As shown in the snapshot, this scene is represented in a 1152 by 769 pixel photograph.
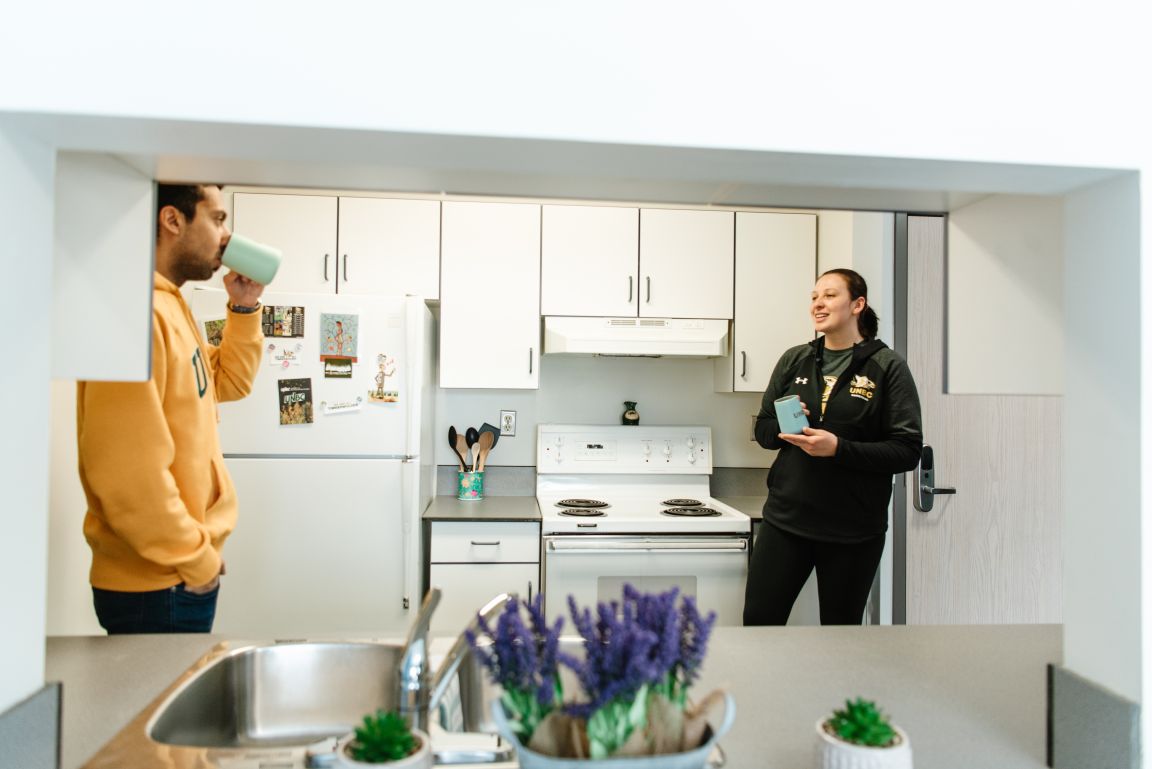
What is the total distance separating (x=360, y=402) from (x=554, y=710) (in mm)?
2207

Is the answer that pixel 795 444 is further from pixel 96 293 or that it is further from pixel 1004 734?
pixel 96 293

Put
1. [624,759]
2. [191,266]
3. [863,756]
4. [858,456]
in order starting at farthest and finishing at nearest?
1. [858,456]
2. [191,266]
3. [863,756]
4. [624,759]

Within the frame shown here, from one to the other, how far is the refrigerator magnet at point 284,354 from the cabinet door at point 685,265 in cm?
135

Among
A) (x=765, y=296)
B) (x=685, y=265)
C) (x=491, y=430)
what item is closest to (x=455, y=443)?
(x=491, y=430)

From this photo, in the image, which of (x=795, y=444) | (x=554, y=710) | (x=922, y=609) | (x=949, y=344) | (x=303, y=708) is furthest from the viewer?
(x=922, y=609)

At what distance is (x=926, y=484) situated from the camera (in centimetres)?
256

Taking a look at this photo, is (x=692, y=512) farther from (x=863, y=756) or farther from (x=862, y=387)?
(x=863, y=756)

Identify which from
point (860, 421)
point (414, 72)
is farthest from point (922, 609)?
point (414, 72)

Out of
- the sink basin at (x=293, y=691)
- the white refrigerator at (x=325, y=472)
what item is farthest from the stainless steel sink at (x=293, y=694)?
the white refrigerator at (x=325, y=472)

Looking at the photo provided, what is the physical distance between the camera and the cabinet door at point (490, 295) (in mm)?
3076

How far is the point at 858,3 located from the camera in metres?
0.77

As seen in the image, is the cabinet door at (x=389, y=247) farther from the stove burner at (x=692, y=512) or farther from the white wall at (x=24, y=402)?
the white wall at (x=24, y=402)

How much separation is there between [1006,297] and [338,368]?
2197mm

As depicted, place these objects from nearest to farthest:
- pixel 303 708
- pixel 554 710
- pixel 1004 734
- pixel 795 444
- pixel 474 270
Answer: pixel 554 710 → pixel 1004 734 → pixel 303 708 → pixel 795 444 → pixel 474 270
